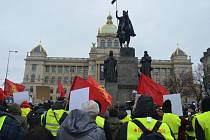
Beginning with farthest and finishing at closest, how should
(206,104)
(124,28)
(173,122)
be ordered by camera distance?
(124,28), (173,122), (206,104)

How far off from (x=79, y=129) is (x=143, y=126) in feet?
2.55

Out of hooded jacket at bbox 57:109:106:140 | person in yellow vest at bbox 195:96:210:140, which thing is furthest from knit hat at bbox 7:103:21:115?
person in yellow vest at bbox 195:96:210:140

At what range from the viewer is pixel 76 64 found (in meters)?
104

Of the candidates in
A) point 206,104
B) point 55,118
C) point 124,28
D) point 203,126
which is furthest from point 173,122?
point 124,28

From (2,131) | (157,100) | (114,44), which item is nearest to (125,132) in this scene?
(2,131)

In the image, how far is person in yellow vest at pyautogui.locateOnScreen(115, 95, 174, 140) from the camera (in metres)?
3.63

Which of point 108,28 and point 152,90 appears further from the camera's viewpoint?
point 108,28

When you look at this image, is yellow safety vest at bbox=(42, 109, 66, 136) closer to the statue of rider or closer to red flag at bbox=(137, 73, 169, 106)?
red flag at bbox=(137, 73, 169, 106)

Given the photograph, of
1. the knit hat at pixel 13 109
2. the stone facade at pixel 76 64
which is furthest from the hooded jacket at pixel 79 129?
the stone facade at pixel 76 64

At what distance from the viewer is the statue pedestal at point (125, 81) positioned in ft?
61.9

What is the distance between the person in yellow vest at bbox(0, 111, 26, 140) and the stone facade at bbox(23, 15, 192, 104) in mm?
95005

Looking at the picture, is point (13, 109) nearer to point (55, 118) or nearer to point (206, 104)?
point (55, 118)

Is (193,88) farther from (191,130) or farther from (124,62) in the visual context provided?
(191,130)

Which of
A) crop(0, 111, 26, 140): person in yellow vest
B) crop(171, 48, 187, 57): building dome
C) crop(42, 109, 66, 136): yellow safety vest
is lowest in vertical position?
crop(42, 109, 66, 136): yellow safety vest
